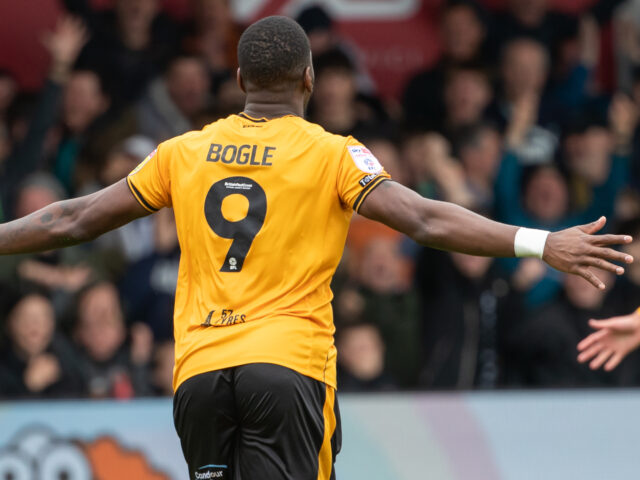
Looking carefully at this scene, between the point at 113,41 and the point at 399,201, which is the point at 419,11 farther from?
the point at 399,201

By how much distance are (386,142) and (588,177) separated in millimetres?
1696

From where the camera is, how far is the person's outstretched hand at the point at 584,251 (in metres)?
4.31

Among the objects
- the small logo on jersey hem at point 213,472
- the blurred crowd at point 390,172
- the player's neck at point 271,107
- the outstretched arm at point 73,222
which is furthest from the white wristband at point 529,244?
the blurred crowd at point 390,172

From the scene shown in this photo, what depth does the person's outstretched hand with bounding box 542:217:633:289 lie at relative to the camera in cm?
431

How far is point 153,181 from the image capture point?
482 centimetres

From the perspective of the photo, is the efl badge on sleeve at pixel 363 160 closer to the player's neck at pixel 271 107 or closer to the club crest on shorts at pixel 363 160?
the club crest on shorts at pixel 363 160

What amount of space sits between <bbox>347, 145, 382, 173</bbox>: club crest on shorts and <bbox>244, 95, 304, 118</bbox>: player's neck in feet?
1.06

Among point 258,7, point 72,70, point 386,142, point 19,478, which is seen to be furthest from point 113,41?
point 19,478

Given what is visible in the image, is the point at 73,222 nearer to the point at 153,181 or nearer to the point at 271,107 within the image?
the point at 153,181

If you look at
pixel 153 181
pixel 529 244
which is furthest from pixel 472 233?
pixel 153 181

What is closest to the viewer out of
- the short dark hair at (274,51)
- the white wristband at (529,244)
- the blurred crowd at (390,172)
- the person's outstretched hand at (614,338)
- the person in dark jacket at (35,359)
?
the white wristband at (529,244)

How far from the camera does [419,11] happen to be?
11.3m

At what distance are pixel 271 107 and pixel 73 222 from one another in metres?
0.95

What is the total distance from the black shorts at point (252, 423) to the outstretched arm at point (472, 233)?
2.36 ft
